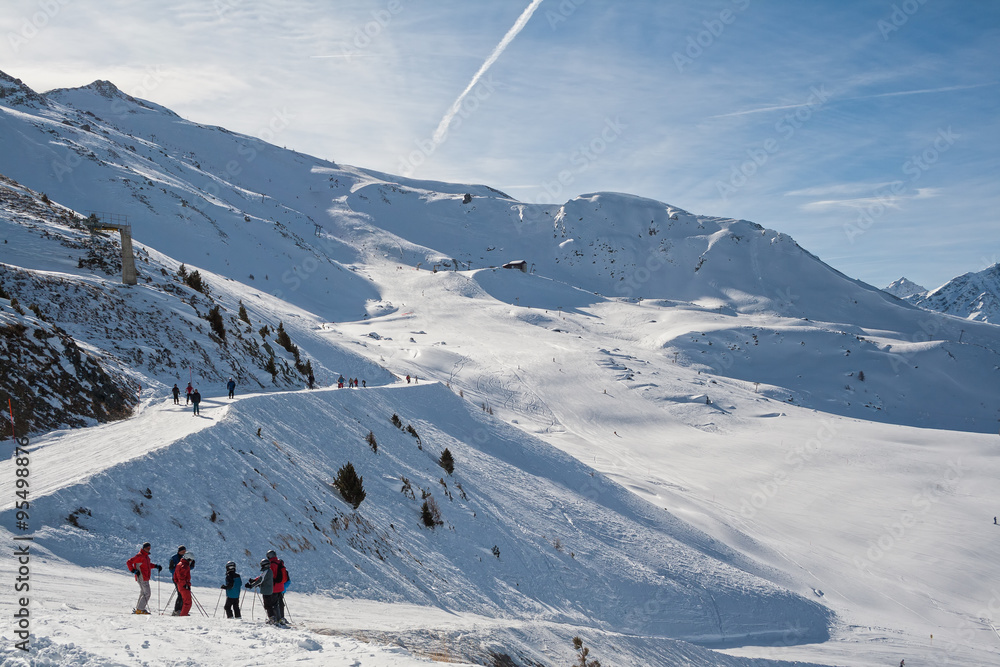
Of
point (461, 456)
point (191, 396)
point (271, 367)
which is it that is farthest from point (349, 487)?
point (271, 367)

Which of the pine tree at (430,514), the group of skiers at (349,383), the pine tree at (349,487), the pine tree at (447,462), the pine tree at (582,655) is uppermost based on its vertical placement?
the group of skiers at (349,383)

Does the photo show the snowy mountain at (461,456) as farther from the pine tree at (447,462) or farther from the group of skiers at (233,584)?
the group of skiers at (233,584)

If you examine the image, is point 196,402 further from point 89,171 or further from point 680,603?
point 89,171

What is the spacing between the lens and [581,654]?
1420 centimetres

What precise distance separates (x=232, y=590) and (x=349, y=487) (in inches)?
325

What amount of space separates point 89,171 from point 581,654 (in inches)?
2669

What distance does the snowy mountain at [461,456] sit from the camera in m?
11.8

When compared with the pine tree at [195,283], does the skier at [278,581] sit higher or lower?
lower

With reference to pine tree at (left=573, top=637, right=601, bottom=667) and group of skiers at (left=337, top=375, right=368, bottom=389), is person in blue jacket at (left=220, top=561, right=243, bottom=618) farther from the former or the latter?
group of skiers at (left=337, top=375, right=368, bottom=389)

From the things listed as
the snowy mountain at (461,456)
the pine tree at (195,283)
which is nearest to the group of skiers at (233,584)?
the snowy mountain at (461,456)

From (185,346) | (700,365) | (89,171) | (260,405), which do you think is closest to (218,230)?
(89,171)

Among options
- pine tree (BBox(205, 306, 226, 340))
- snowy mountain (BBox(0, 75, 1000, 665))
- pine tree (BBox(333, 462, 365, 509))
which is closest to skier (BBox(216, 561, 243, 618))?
snowy mountain (BBox(0, 75, 1000, 665))

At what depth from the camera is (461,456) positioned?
27.6 metres

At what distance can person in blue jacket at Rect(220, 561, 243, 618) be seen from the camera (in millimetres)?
8922
